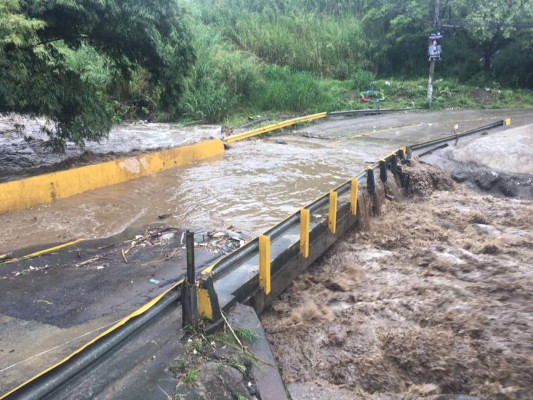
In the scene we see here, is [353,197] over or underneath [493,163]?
over

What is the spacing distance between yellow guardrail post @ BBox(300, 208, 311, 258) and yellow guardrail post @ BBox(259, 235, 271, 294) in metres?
1.05

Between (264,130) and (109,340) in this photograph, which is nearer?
(109,340)

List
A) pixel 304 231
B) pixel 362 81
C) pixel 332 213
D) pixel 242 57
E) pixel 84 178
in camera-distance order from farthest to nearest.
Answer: pixel 362 81
pixel 242 57
pixel 84 178
pixel 332 213
pixel 304 231

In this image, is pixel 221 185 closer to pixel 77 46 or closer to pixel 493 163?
pixel 77 46

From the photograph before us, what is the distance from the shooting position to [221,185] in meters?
9.76

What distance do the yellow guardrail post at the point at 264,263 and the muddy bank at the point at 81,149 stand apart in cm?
625

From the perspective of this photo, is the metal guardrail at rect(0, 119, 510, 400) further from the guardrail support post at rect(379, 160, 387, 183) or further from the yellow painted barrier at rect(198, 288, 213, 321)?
the guardrail support post at rect(379, 160, 387, 183)

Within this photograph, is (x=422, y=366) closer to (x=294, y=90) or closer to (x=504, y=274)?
(x=504, y=274)

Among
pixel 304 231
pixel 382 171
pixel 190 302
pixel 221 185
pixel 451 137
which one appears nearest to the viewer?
pixel 190 302

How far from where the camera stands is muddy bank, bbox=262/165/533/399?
4.57 metres

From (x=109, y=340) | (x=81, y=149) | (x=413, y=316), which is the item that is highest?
(x=81, y=149)

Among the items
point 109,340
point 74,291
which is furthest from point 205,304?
point 74,291

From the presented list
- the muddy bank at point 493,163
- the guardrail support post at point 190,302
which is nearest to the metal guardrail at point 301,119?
the muddy bank at point 493,163

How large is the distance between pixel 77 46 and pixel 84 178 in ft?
10.4
